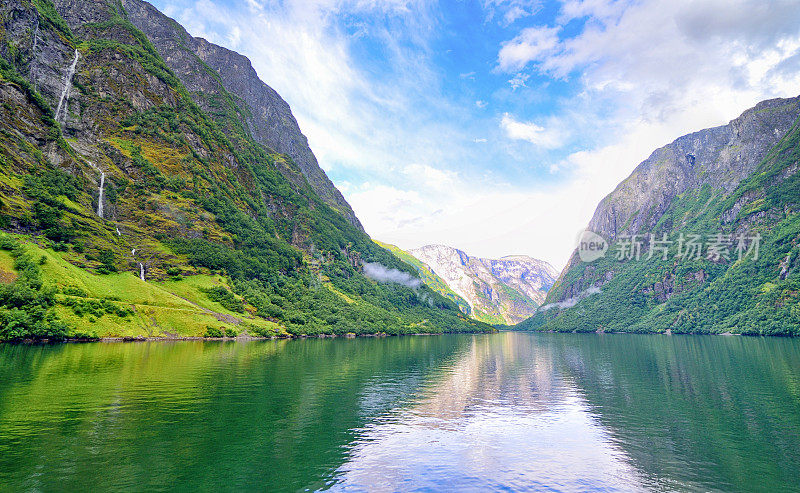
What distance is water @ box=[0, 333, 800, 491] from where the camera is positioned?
21594mm

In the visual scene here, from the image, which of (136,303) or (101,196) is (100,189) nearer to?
(101,196)

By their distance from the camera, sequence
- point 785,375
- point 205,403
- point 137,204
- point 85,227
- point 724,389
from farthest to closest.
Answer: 1. point 137,204
2. point 85,227
3. point 785,375
4. point 724,389
5. point 205,403

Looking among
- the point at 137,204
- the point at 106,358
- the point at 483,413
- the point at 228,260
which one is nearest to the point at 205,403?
the point at 483,413

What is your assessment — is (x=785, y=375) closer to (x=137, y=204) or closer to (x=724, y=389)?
(x=724, y=389)

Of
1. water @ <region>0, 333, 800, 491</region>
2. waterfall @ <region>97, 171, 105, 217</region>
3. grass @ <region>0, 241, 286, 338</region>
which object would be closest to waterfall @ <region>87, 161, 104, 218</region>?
waterfall @ <region>97, 171, 105, 217</region>

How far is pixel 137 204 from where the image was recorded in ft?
572

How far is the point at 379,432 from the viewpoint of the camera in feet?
102

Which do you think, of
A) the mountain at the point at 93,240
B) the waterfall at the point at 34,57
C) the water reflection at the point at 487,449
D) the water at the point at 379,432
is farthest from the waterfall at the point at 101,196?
the water reflection at the point at 487,449

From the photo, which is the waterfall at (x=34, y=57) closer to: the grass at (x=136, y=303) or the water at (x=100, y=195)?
the water at (x=100, y=195)

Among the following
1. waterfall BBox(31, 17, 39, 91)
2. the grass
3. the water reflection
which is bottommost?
the water reflection

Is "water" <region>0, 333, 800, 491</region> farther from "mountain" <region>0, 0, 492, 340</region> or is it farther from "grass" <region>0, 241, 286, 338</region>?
"mountain" <region>0, 0, 492, 340</region>

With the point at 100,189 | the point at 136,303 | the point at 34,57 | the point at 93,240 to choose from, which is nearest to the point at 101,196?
the point at 100,189

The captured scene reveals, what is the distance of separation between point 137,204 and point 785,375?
21603 cm

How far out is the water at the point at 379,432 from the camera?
21.6m
